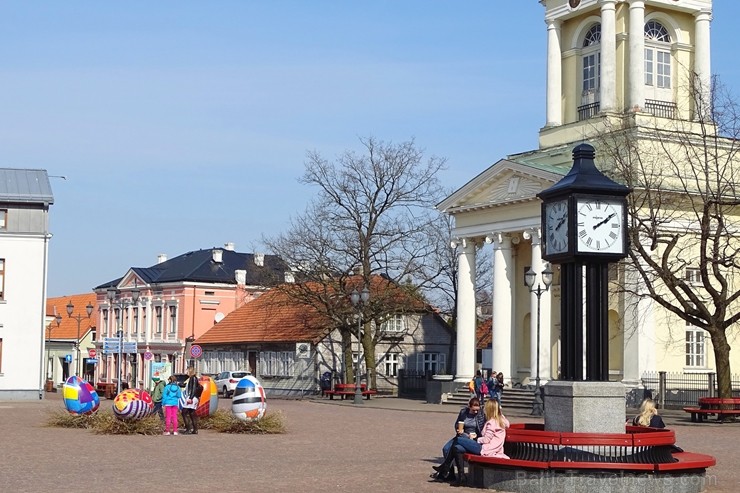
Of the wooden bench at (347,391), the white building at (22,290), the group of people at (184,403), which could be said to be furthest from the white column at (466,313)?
the group of people at (184,403)

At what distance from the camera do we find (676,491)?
1531cm

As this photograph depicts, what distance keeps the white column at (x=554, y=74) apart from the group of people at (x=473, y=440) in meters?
36.2

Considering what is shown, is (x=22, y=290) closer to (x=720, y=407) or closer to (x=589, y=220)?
(x=720, y=407)

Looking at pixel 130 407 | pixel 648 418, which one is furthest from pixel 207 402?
pixel 648 418

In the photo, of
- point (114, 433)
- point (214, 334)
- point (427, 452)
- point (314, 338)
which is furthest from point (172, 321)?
point (427, 452)

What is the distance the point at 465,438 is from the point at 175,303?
67147 mm

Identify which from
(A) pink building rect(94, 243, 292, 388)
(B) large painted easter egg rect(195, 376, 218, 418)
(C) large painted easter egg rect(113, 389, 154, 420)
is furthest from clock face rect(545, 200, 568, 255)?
(A) pink building rect(94, 243, 292, 388)

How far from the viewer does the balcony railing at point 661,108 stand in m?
50.0

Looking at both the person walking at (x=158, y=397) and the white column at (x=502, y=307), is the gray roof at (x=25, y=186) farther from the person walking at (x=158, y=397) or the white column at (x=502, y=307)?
the person walking at (x=158, y=397)

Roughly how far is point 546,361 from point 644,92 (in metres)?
12.0

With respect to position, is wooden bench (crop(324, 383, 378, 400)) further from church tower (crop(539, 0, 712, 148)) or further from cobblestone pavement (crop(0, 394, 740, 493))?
cobblestone pavement (crop(0, 394, 740, 493))

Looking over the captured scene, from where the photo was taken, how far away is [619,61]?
5078 centimetres

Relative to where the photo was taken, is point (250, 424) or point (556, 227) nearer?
point (556, 227)

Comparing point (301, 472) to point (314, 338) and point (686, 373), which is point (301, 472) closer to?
point (686, 373)
